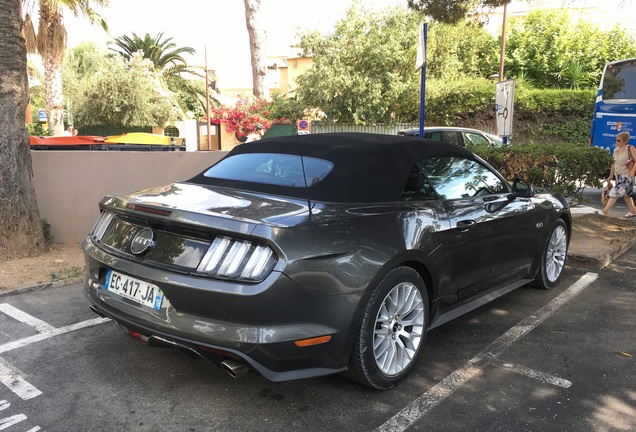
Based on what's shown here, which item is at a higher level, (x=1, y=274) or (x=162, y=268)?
(x=162, y=268)

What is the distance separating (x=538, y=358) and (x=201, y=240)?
2510mm

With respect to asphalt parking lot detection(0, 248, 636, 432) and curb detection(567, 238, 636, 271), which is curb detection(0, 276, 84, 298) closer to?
asphalt parking lot detection(0, 248, 636, 432)

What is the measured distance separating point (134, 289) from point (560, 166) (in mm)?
6490

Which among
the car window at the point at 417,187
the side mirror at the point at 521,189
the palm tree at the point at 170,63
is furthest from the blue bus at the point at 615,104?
the palm tree at the point at 170,63

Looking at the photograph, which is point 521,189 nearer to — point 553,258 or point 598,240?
point 553,258

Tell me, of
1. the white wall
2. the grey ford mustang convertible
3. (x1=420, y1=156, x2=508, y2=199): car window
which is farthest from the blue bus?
the white wall

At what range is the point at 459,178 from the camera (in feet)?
13.4

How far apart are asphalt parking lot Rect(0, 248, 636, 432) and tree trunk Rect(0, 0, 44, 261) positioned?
211 centimetres

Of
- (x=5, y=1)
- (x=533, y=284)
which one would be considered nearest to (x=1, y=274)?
(x=5, y=1)

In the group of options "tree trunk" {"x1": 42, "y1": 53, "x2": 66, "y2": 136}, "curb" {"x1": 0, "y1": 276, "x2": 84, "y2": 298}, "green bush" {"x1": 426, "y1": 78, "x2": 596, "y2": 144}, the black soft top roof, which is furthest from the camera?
"green bush" {"x1": 426, "y1": 78, "x2": 596, "y2": 144}

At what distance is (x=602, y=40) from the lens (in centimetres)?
2473

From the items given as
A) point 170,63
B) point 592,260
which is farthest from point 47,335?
point 170,63

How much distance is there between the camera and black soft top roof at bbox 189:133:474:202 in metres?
3.32

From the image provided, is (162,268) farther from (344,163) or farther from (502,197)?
(502,197)
